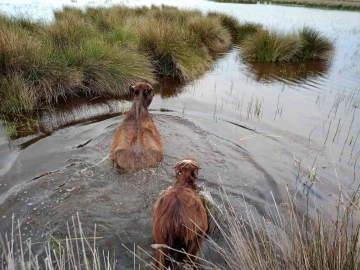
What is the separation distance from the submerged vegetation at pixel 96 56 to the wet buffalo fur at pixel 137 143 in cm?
237

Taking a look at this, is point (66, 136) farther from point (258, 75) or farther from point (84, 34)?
point (258, 75)

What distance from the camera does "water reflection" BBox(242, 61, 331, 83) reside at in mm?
11828

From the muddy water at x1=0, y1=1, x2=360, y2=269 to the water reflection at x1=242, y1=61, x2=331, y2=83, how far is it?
1.14m

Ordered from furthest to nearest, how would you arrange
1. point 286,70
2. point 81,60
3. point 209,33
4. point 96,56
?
point 209,33, point 286,70, point 96,56, point 81,60

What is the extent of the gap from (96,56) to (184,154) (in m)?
4.70

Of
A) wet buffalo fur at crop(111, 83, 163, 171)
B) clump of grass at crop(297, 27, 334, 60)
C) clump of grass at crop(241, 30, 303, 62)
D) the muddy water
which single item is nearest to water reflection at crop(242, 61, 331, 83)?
clump of grass at crop(241, 30, 303, 62)

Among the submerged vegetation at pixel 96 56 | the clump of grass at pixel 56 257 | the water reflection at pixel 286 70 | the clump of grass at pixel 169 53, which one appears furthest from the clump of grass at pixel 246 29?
the clump of grass at pixel 56 257

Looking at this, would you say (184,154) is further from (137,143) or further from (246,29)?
(246,29)

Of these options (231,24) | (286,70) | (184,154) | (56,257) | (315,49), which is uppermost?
(56,257)

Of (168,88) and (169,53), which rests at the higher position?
(169,53)

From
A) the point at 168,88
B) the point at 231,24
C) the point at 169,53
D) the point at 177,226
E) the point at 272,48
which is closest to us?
the point at 177,226

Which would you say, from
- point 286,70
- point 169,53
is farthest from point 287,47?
point 169,53

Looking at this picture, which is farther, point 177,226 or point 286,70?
point 286,70

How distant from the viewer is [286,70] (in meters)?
13.0
